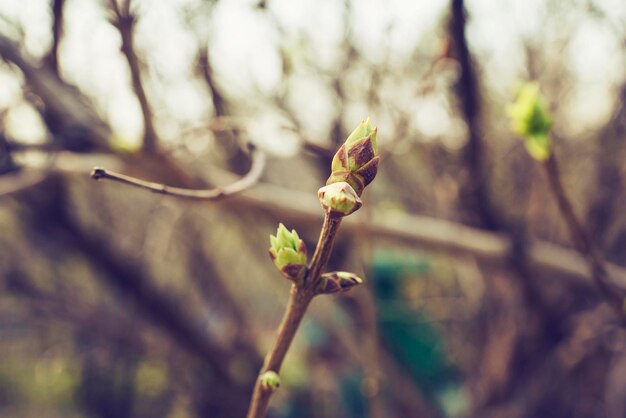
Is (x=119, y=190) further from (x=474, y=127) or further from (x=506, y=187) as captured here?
(x=474, y=127)

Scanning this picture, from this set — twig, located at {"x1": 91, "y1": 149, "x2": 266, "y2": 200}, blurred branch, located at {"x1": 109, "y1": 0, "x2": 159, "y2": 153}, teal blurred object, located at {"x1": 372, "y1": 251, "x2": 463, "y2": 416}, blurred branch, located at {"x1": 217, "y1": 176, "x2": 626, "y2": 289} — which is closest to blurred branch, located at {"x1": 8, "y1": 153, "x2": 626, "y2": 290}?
blurred branch, located at {"x1": 217, "y1": 176, "x2": 626, "y2": 289}

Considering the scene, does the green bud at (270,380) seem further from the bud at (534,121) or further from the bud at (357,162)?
the bud at (534,121)

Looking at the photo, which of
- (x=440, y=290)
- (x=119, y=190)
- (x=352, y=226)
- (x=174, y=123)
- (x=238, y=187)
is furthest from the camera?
(x=119, y=190)

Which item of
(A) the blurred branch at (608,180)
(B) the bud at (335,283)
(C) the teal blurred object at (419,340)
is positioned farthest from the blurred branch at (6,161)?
(C) the teal blurred object at (419,340)

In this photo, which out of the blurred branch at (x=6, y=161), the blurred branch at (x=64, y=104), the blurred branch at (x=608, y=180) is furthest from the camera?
the blurred branch at (x=608, y=180)

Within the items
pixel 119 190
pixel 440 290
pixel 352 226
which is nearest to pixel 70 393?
pixel 119 190

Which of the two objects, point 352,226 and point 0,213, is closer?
point 352,226

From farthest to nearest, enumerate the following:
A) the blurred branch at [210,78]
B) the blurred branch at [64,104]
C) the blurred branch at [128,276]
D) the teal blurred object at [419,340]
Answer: the teal blurred object at [419,340]
the blurred branch at [128,276]
the blurred branch at [210,78]
the blurred branch at [64,104]
